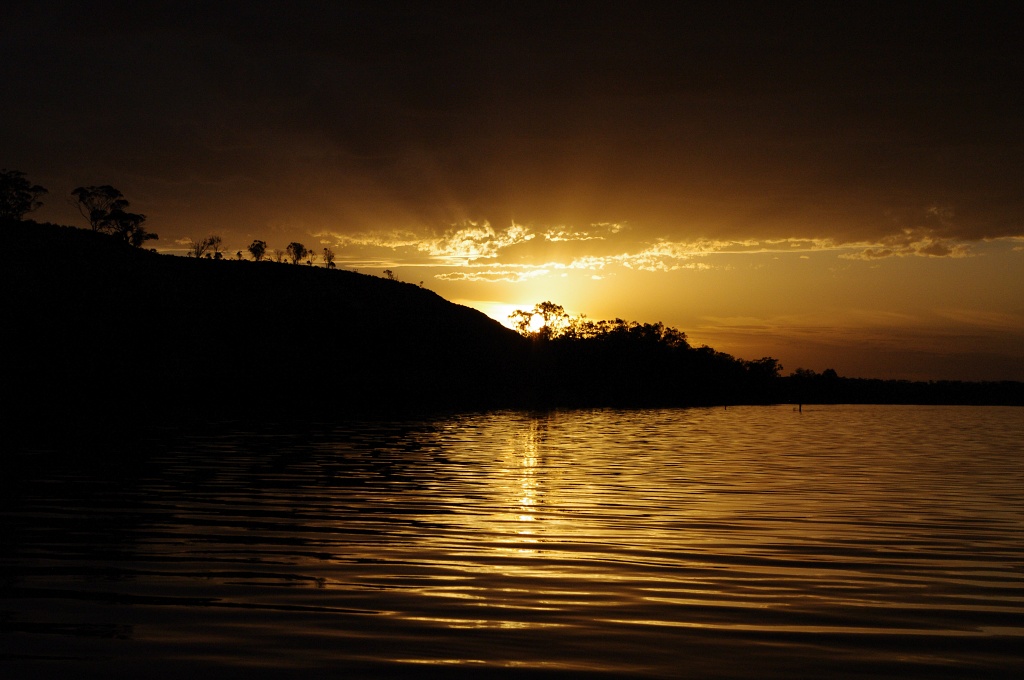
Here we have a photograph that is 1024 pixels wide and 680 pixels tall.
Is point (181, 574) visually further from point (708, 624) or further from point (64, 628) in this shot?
point (708, 624)

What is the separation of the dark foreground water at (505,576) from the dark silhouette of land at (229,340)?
73711mm

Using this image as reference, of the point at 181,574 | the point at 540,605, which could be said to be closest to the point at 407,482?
the point at 181,574

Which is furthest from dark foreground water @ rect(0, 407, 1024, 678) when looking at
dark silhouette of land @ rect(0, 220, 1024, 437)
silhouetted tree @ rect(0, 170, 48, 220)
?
silhouetted tree @ rect(0, 170, 48, 220)

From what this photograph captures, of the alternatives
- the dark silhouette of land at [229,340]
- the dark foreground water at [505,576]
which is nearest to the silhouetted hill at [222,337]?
Result: the dark silhouette of land at [229,340]

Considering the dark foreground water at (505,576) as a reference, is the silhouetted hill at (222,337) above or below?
above

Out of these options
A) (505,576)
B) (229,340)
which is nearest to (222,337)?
(229,340)

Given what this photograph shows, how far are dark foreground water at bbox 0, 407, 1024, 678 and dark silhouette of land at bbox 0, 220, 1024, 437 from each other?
73711 millimetres

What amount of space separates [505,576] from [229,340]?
154 meters

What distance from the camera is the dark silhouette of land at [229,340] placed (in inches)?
4678

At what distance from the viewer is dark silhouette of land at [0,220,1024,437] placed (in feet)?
390

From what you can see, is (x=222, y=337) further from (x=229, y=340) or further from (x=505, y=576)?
(x=505, y=576)

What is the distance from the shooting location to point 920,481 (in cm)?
2862

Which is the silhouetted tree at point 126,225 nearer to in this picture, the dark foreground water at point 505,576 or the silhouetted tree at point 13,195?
the silhouetted tree at point 13,195

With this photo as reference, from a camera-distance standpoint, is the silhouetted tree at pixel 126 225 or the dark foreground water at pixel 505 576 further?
the silhouetted tree at pixel 126 225
